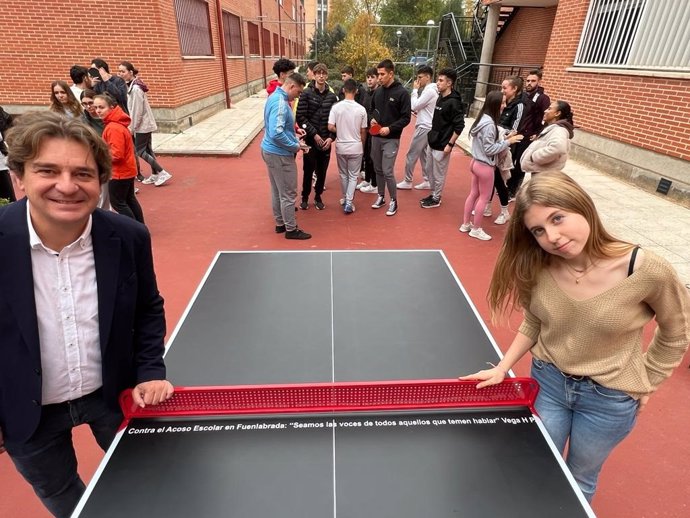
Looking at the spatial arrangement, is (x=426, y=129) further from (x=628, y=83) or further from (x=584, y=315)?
(x=584, y=315)

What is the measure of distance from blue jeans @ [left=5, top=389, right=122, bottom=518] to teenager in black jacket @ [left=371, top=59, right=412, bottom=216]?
5.21 metres

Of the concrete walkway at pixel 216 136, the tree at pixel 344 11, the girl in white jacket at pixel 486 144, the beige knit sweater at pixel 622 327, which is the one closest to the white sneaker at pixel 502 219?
the girl in white jacket at pixel 486 144

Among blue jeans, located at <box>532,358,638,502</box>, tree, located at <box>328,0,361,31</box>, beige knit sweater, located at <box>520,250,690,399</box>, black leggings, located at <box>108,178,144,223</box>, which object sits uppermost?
tree, located at <box>328,0,361,31</box>

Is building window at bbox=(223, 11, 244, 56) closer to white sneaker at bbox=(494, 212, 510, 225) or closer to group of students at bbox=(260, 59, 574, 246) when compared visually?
group of students at bbox=(260, 59, 574, 246)

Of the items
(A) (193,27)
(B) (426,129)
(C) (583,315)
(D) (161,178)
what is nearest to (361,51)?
(A) (193,27)

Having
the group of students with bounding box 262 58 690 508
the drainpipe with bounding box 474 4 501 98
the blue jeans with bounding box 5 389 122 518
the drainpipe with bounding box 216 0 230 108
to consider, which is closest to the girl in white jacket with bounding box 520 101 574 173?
the group of students with bounding box 262 58 690 508

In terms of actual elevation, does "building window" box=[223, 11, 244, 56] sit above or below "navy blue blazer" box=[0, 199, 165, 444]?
above

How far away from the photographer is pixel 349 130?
6012mm

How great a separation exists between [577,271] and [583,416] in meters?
0.65

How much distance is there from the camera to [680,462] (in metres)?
2.67

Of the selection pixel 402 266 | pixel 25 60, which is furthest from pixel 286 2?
pixel 402 266

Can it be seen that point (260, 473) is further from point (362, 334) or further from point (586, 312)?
point (586, 312)


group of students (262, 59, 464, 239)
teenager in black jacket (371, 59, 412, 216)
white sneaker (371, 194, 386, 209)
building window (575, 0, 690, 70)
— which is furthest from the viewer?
building window (575, 0, 690, 70)

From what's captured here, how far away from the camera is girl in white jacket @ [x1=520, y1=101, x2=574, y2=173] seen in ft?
15.6
